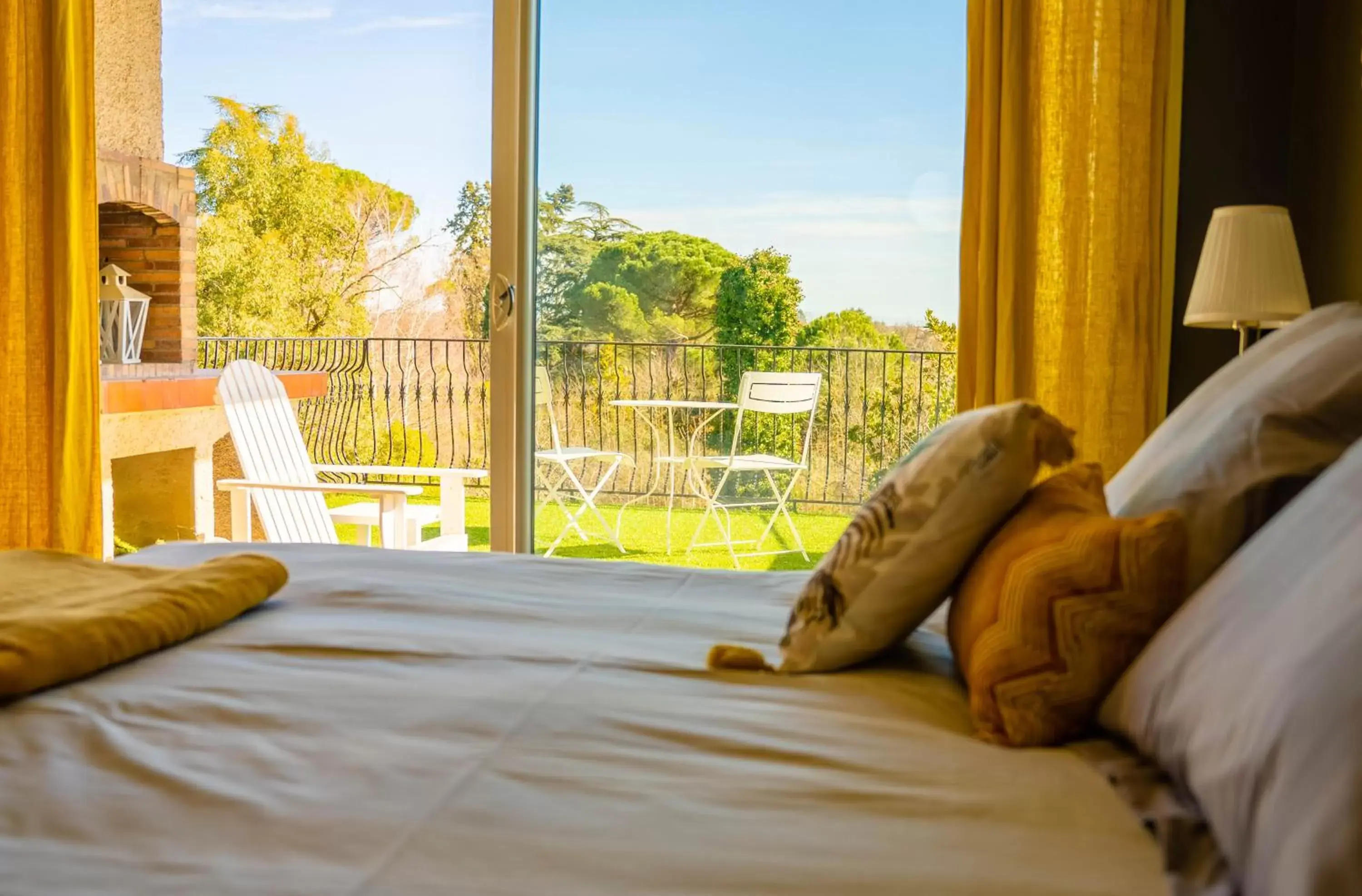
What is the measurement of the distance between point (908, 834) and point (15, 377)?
12.1 feet

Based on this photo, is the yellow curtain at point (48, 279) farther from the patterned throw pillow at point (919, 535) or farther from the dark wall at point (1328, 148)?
the dark wall at point (1328, 148)

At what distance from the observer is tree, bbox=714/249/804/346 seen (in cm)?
440

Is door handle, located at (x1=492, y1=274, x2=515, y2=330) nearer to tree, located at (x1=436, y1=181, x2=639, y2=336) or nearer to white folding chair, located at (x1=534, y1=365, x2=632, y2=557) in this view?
tree, located at (x1=436, y1=181, x2=639, y2=336)

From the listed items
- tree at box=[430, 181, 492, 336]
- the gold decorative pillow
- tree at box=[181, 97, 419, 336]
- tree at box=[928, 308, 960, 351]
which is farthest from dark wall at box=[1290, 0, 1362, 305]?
tree at box=[181, 97, 419, 336]

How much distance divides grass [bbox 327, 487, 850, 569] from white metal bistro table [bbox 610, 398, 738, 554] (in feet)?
0.17

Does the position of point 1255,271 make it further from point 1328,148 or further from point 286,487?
point 286,487

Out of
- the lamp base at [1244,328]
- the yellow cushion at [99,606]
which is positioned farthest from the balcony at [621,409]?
the yellow cushion at [99,606]

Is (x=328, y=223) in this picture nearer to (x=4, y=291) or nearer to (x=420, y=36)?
(x=420, y=36)

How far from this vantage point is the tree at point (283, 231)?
716cm

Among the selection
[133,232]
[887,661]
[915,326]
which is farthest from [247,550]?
[133,232]

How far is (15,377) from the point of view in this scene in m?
3.73

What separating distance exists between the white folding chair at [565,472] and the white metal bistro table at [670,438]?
0.22 m

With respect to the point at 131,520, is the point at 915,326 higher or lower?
higher

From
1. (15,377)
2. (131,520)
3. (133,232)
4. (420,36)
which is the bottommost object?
(131,520)
